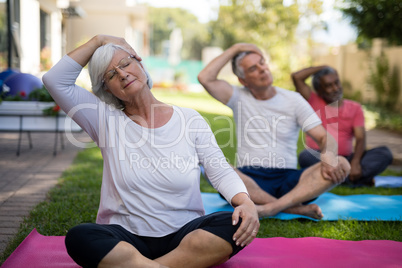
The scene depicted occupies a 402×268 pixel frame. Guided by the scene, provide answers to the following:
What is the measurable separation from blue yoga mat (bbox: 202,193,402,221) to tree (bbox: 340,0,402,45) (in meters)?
6.63

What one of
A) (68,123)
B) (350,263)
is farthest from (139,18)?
(350,263)

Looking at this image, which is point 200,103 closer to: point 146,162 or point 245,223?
point 146,162

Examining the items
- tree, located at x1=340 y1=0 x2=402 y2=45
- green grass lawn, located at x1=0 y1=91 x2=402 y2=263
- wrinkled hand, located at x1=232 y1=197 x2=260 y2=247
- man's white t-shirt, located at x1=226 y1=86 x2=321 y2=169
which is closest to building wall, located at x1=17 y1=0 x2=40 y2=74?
green grass lawn, located at x1=0 y1=91 x2=402 y2=263

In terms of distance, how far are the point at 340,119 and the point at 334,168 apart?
1621mm

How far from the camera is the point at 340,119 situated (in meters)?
5.04

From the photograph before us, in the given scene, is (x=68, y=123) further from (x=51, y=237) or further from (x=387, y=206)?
(x=387, y=206)

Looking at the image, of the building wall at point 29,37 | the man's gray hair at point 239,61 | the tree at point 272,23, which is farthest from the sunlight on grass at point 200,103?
the man's gray hair at point 239,61

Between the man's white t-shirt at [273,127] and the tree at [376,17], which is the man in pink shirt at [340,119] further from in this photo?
the tree at [376,17]

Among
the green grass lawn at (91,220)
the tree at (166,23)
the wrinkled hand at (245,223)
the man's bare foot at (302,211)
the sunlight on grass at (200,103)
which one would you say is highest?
the tree at (166,23)

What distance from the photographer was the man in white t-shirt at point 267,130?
12.6ft

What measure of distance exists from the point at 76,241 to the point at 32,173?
3.44 meters

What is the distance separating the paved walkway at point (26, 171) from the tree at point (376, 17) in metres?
2.91

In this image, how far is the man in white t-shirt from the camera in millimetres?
3850

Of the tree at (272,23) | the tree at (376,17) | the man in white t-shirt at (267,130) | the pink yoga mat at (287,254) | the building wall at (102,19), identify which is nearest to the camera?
the pink yoga mat at (287,254)
